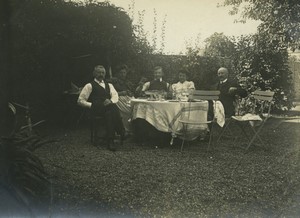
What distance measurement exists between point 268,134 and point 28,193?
19.0 ft

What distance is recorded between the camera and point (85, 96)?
19.1ft

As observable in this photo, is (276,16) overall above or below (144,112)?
above

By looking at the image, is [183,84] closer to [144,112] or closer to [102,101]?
[144,112]

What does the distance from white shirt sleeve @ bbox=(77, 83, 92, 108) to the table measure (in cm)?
77

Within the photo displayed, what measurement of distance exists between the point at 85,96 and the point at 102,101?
0.28 meters

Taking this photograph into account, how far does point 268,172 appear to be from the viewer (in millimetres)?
4395

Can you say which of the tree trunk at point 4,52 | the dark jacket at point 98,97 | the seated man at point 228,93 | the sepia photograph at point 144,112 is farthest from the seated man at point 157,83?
the tree trunk at point 4,52

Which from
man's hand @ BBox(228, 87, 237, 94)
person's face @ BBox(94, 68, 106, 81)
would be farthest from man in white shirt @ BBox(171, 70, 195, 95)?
person's face @ BBox(94, 68, 106, 81)

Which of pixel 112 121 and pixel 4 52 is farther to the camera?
pixel 112 121

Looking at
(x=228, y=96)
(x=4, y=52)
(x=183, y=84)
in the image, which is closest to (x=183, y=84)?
(x=183, y=84)

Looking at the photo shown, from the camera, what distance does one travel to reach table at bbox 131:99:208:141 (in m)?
5.68

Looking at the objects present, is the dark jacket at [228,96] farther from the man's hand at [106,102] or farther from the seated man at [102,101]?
the man's hand at [106,102]

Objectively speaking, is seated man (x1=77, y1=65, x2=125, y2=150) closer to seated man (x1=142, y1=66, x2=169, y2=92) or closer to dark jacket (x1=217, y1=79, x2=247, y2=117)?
seated man (x1=142, y1=66, x2=169, y2=92)

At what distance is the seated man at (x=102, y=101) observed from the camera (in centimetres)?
573
